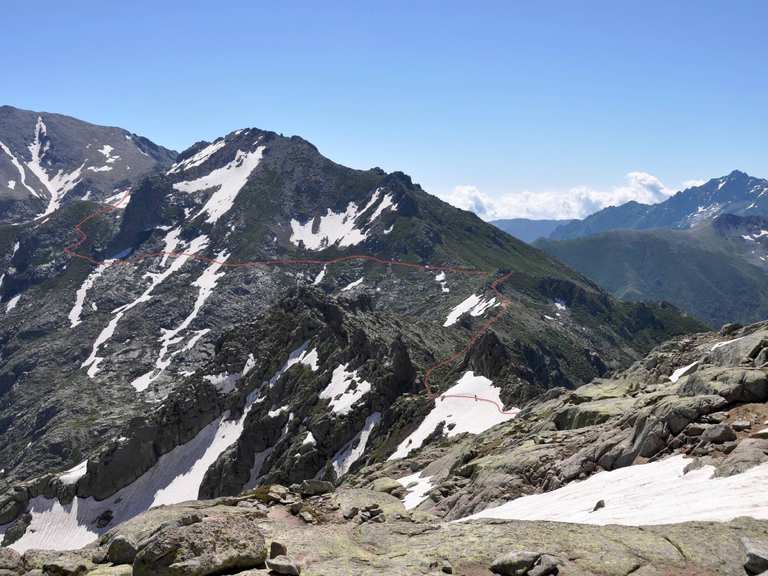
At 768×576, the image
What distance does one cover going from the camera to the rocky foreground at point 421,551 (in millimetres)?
17672

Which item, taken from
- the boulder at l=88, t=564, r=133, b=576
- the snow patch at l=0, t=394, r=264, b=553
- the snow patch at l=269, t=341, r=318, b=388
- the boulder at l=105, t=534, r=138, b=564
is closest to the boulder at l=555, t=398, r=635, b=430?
the boulder at l=105, t=534, r=138, b=564

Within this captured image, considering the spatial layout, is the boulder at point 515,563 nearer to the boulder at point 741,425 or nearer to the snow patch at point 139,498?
the boulder at point 741,425

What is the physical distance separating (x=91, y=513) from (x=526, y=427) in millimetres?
96167

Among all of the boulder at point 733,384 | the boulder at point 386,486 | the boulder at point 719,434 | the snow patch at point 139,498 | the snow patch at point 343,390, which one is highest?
the boulder at point 733,384

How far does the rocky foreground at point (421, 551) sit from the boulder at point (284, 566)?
3 centimetres

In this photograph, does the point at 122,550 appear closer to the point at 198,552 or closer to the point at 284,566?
the point at 198,552

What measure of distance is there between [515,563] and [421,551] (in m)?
2.99

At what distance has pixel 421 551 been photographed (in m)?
19.6

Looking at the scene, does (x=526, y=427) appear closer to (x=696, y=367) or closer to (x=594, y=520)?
(x=696, y=367)

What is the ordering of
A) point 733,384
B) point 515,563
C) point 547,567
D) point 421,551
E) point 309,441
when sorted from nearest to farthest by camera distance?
point 547,567 < point 515,563 < point 421,551 < point 733,384 < point 309,441

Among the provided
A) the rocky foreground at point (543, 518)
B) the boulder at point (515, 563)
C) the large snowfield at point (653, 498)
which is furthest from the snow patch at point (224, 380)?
the boulder at point (515, 563)

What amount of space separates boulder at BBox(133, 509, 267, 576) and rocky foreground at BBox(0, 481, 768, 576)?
0.03m

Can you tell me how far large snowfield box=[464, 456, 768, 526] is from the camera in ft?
69.3

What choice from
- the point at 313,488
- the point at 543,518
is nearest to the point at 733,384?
the point at 543,518
